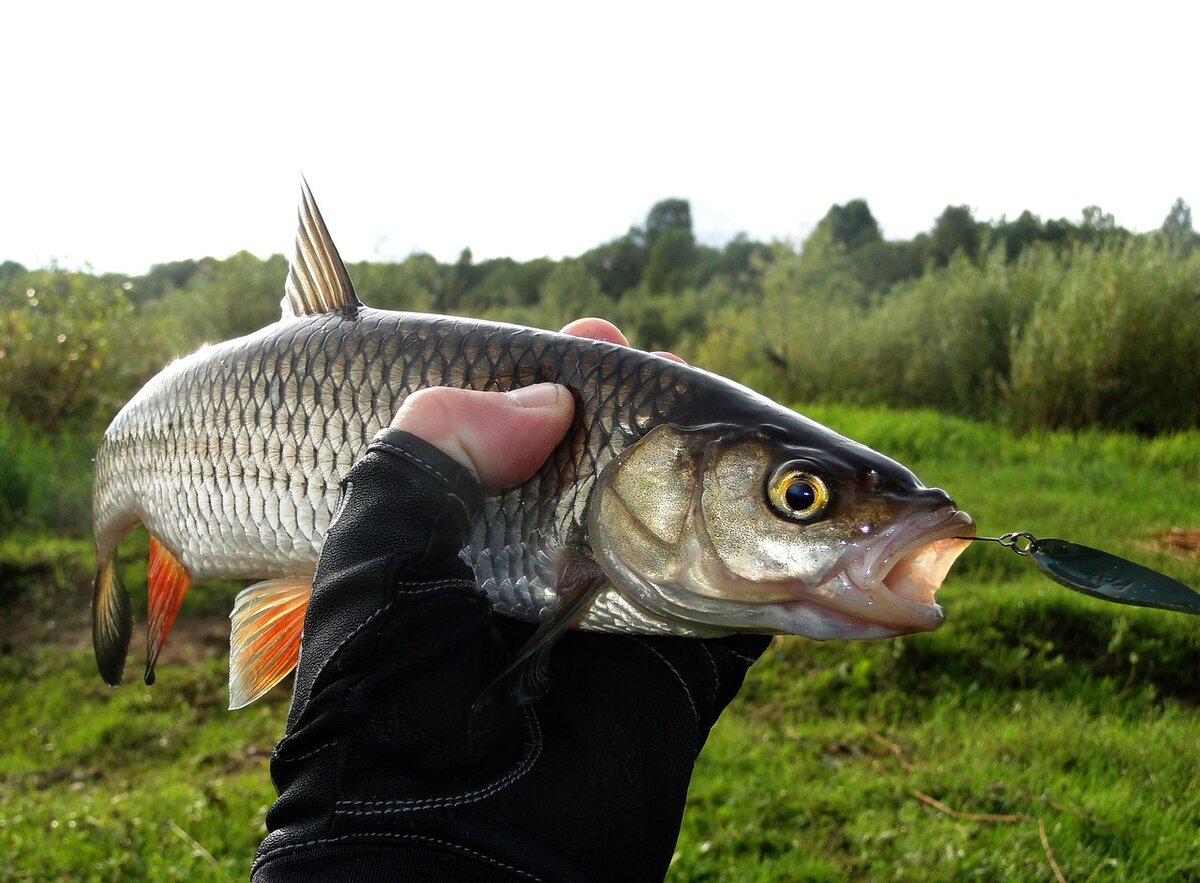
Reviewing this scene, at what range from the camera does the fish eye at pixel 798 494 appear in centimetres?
192

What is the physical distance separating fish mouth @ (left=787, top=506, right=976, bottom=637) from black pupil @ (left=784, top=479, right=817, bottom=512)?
0.43 feet

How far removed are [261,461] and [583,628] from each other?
3.43ft

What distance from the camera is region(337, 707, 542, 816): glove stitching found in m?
1.75

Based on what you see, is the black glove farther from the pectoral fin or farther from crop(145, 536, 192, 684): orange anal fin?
crop(145, 536, 192, 684): orange anal fin

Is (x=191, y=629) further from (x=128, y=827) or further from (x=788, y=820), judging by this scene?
(x=788, y=820)

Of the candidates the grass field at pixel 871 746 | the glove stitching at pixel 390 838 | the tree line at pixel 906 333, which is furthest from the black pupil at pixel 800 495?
the tree line at pixel 906 333

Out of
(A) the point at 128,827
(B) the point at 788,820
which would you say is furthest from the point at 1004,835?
(A) the point at 128,827

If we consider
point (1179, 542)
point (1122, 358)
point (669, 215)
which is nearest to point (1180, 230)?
point (1122, 358)

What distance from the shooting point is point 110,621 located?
3.44 m

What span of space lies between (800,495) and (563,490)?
22.0 inches

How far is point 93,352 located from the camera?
13.8 meters

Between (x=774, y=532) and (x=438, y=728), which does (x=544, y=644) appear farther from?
(x=774, y=532)

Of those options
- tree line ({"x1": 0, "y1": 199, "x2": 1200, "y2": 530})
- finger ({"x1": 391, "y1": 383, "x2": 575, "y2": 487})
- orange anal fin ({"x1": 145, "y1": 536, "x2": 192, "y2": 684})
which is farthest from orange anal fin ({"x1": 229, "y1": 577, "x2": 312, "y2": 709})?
tree line ({"x1": 0, "y1": 199, "x2": 1200, "y2": 530})

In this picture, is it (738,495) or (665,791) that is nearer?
(738,495)
